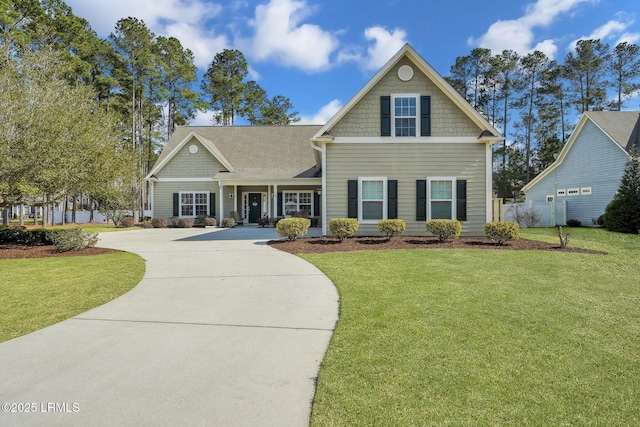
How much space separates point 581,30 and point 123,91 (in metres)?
41.1

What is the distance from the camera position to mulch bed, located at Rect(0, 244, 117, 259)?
33.4 feet

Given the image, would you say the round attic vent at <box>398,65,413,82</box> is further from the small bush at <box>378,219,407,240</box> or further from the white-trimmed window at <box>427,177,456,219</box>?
the small bush at <box>378,219,407,240</box>

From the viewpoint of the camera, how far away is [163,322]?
4.36m

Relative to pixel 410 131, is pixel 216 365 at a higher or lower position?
lower

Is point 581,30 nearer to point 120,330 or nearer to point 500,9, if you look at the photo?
point 500,9

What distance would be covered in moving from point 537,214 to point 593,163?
173 inches

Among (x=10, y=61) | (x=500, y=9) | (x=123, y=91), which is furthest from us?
(x=123, y=91)

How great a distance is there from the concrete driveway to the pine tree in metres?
17.1

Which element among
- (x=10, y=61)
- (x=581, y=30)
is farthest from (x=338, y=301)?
(x=581, y=30)

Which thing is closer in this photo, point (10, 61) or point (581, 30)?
point (10, 61)

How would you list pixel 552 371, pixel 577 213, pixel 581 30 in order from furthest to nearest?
pixel 581 30 < pixel 577 213 < pixel 552 371

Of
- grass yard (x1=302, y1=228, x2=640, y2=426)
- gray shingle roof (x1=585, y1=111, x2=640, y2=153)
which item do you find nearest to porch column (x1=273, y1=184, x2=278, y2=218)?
grass yard (x1=302, y1=228, x2=640, y2=426)

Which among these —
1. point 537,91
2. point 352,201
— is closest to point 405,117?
point 352,201

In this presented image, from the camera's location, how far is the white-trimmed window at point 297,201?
21.4 m
